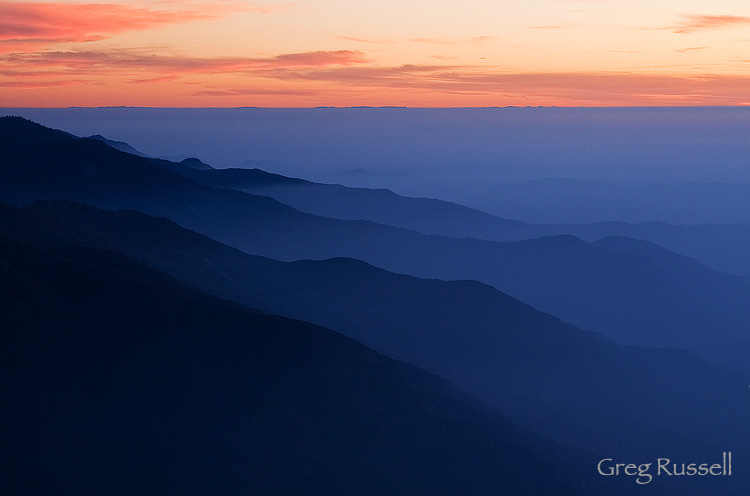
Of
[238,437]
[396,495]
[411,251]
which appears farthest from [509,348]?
[411,251]

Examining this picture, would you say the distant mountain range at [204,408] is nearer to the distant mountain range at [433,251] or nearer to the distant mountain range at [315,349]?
the distant mountain range at [315,349]

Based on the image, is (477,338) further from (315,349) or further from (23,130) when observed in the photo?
(23,130)

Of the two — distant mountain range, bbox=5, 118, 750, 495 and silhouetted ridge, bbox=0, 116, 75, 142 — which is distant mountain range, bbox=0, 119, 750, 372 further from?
silhouetted ridge, bbox=0, 116, 75, 142

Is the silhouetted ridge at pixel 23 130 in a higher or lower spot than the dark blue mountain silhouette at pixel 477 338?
higher

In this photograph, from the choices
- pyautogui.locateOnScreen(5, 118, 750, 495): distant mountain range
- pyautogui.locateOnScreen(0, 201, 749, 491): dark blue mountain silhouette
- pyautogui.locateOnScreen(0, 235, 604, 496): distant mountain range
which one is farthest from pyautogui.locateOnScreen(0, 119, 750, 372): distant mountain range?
pyautogui.locateOnScreen(0, 235, 604, 496): distant mountain range

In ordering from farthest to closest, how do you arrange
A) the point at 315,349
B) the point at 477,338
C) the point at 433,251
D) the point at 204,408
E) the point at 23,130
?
the point at 23,130 → the point at 433,251 → the point at 477,338 → the point at 315,349 → the point at 204,408

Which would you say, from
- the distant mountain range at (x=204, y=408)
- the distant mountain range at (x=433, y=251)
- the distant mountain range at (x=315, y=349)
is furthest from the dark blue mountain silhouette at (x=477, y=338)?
the distant mountain range at (x=433, y=251)

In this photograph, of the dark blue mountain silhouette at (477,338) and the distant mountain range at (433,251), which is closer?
the dark blue mountain silhouette at (477,338)

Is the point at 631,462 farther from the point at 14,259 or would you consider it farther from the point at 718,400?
the point at 14,259

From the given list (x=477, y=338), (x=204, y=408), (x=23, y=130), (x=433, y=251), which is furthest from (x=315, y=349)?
(x=23, y=130)

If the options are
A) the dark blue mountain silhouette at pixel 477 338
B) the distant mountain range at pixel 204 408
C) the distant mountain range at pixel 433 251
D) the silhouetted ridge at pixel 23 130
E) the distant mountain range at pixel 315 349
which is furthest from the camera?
the silhouetted ridge at pixel 23 130

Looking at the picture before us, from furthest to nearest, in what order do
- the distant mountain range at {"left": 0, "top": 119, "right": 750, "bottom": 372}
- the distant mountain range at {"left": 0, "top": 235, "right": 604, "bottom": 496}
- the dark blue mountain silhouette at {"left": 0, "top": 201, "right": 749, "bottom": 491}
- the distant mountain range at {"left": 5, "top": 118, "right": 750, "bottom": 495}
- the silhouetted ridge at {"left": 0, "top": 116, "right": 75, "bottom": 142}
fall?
the silhouetted ridge at {"left": 0, "top": 116, "right": 75, "bottom": 142}, the distant mountain range at {"left": 0, "top": 119, "right": 750, "bottom": 372}, the dark blue mountain silhouette at {"left": 0, "top": 201, "right": 749, "bottom": 491}, the distant mountain range at {"left": 5, "top": 118, "right": 750, "bottom": 495}, the distant mountain range at {"left": 0, "top": 235, "right": 604, "bottom": 496}
